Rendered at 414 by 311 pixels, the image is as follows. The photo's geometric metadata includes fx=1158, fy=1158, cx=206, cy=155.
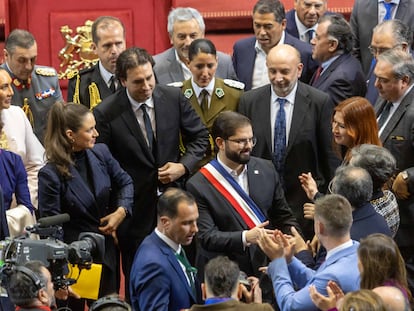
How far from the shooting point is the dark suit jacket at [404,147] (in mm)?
6395

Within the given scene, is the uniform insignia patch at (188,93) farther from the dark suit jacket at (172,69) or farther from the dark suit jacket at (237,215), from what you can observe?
the dark suit jacket at (237,215)

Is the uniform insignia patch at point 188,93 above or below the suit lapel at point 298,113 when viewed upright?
above

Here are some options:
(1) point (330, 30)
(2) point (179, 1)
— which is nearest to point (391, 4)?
(1) point (330, 30)

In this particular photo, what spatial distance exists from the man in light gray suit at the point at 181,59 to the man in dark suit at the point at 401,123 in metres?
1.06

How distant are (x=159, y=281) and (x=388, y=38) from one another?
2538mm

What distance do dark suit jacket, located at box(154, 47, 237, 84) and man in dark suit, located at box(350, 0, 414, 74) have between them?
0.94 meters

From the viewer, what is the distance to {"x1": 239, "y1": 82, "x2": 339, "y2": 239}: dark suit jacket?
664 centimetres

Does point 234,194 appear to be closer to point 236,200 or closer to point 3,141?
point 236,200

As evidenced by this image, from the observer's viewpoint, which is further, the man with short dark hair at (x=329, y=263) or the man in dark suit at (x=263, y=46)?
the man in dark suit at (x=263, y=46)

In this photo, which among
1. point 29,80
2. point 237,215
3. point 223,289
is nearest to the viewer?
point 223,289

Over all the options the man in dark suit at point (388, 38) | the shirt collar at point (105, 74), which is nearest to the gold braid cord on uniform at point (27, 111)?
the shirt collar at point (105, 74)

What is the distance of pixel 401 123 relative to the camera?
6445 millimetres

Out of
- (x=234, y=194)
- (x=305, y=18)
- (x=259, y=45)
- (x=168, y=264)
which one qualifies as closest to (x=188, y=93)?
(x=259, y=45)

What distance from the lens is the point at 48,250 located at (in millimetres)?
5254
